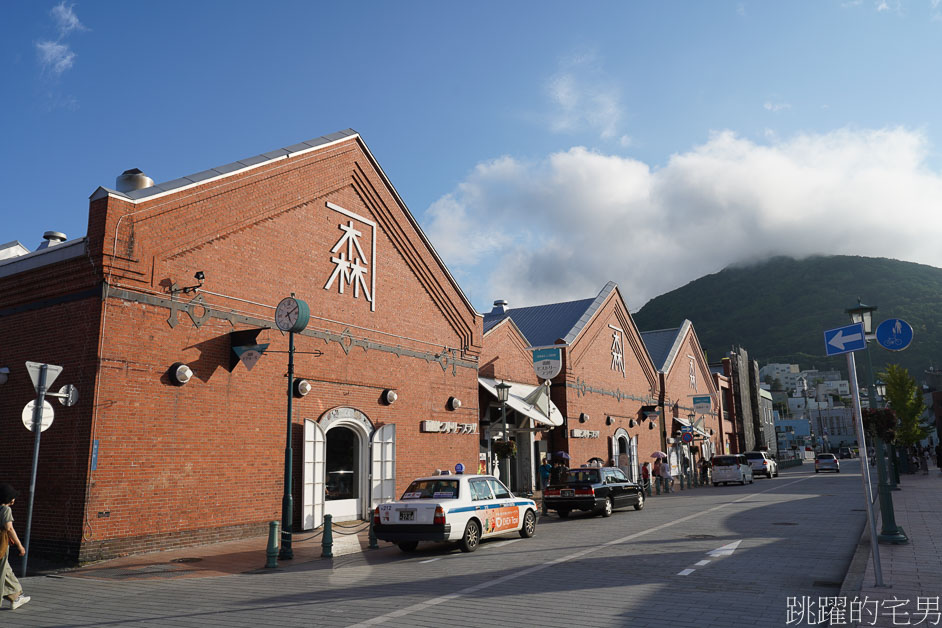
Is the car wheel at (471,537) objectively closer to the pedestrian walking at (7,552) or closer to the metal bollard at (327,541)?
the metal bollard at (327,541)

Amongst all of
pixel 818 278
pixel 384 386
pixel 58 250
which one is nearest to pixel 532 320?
pixel 384 386

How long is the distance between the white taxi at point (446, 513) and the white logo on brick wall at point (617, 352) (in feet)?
79.3

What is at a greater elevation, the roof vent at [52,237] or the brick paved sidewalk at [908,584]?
the roof vent at [52,237]

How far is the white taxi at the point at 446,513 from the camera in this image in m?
13.2

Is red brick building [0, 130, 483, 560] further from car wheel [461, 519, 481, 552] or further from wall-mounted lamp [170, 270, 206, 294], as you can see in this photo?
car wheel [461, 519, 481, 552]


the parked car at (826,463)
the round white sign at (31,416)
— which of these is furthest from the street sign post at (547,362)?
the parked car at (826,463)

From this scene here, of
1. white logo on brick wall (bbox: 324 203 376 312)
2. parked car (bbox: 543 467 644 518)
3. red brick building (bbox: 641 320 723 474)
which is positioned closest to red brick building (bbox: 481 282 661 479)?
red brick building (bbox: 641 320 723 474)

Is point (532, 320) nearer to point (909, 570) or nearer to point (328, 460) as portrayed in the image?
point (328, 460)

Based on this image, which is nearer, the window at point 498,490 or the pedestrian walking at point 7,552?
the pedestrian walking at point 7,552

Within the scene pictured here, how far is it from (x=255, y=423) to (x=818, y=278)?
698ft

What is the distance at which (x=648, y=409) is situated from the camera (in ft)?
136

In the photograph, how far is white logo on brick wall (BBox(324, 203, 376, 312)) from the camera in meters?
A: 19.2

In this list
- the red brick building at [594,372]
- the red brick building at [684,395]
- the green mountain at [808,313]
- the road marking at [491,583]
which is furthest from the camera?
the green mountain at [808,313]

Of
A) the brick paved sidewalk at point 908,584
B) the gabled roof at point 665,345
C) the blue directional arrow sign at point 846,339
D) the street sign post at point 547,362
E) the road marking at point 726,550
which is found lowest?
the road marking at point 726,550
